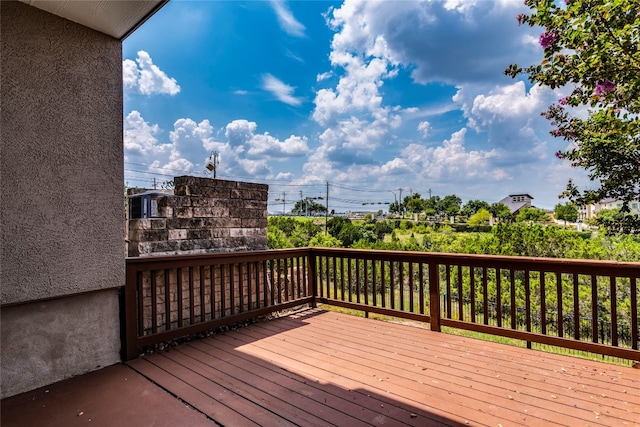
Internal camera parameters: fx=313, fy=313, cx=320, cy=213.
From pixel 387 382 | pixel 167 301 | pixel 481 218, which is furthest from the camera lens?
pixel 481 218

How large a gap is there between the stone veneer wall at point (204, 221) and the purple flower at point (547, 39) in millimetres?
3505

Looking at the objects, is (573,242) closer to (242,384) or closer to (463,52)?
(463,52)

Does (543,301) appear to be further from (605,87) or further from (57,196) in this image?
(57,196)

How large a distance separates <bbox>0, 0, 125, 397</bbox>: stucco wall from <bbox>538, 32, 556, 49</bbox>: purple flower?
415 centimetres

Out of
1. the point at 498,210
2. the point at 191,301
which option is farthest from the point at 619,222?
the point at 498,210

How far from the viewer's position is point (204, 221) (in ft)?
11.4

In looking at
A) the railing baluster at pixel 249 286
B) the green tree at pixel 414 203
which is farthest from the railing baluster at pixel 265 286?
the green tree at pixel 414 203

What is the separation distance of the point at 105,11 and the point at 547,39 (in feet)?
13.5

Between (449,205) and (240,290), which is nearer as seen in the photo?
(240,290)

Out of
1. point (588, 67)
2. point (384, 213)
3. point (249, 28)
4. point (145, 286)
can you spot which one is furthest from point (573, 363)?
point (384, 213)

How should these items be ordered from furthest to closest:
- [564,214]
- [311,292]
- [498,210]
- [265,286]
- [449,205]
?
[449,205] → [498,210] → [564,214] → [311,292] → [265,286]

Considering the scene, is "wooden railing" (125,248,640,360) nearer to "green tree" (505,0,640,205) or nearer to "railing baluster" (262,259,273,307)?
"railing baluster" (262,259,273,307)

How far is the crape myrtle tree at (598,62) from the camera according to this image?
2.75 meters

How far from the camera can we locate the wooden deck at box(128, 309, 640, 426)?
1.82 meters
